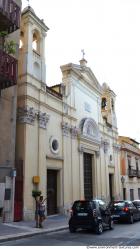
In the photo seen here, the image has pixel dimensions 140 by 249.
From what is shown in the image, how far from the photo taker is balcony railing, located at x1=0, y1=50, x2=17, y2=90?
Result: 15461 millimetres

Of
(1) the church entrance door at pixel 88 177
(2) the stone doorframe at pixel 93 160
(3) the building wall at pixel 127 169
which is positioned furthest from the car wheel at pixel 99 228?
(3) the building wall at pixel 127 169

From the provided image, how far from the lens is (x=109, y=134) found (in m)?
32.4

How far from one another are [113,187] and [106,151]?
161 inches

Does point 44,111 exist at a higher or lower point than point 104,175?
higher

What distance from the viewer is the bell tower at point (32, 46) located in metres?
19.9

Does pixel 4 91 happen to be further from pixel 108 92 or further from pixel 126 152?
pixel 126 152

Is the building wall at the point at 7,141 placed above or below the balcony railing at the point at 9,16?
below

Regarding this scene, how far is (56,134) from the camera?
21.8 m

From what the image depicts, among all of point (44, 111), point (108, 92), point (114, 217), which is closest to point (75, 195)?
point (114, 217)

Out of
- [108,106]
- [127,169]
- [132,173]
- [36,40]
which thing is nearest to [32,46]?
[36,40]

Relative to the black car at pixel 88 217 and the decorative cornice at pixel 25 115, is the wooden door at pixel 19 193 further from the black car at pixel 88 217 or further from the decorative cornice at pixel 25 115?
the black car at pixel 88 217

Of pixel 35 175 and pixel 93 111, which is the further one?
pixel 93 111

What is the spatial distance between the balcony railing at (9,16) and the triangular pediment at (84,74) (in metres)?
8.64

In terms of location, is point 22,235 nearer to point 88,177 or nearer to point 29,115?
point 29,115
